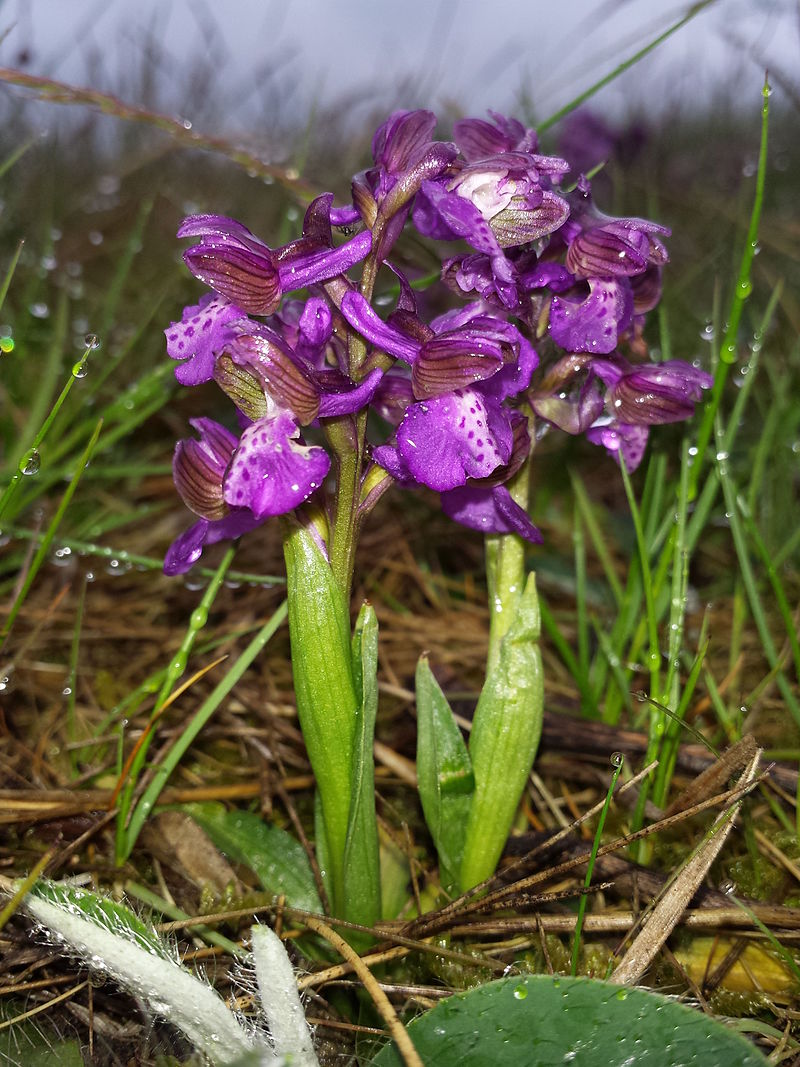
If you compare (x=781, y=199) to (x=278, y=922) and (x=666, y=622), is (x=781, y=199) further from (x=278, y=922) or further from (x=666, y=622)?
(x=278, y=922)

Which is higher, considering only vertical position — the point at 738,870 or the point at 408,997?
the point at 738,870

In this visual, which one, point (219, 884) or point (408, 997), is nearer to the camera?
point (408, 997)

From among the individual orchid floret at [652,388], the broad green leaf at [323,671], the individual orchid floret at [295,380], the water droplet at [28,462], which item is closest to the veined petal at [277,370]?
the individual orchid floret at [295,380]

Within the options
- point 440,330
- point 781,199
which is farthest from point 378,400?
point 781,199

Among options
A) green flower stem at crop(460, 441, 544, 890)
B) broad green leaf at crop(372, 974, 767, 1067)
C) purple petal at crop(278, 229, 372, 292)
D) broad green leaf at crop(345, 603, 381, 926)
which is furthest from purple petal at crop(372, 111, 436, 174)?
broad green leaf at crop(372, 974, 767, 1067)

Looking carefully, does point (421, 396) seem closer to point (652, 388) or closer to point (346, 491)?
point (346, 491)

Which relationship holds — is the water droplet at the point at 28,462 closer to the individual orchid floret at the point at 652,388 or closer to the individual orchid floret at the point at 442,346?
the individual orchid floret at the point at 442,346

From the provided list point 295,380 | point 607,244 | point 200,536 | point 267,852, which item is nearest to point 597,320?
point 607,244
